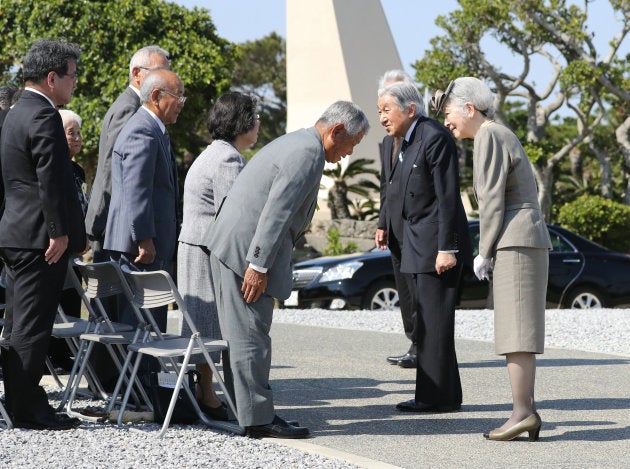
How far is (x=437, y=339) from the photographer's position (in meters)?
6.97

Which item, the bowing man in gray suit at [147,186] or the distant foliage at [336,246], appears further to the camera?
the distant foliage at [336,246]

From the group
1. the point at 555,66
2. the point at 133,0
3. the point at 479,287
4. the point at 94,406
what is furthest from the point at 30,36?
the point at 94,406

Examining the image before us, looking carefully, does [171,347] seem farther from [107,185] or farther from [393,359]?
[393,359]

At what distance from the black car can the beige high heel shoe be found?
811 centimetres

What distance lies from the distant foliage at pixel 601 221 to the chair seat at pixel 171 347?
24.3m

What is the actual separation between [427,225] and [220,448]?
2.36 m

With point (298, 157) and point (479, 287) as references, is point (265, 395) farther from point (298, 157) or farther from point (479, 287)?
point (479, 287)

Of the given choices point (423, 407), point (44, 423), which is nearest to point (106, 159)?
point (44, 423)

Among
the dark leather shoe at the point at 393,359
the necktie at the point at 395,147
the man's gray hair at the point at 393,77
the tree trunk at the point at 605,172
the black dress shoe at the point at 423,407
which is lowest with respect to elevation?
the black dress shoe at the point at 423,407

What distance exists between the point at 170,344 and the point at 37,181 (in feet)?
3.82

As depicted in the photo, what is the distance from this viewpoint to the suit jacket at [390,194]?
25.5ft

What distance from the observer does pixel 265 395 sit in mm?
5949

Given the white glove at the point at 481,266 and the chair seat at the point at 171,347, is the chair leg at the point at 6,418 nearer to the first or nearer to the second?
the chair seat at the point at 171,347

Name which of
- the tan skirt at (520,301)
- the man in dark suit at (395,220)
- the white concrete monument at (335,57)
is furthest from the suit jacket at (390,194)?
the white concrete monument at (335,57)
